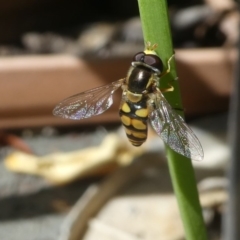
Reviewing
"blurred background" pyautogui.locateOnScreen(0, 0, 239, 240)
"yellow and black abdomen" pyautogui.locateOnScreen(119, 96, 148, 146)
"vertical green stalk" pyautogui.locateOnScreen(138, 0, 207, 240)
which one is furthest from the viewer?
"blurred background" pyautogui.locateOnScreen(0, 0, 239, 240)

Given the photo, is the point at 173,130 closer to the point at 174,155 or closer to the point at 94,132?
the point at 174,155

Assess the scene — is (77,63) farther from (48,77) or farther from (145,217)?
(145,217)

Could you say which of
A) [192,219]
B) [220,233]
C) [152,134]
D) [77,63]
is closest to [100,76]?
[77,63]

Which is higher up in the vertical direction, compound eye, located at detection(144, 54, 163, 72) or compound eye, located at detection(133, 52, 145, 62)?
compound eye, located at detection(144, 54, 163, 72)

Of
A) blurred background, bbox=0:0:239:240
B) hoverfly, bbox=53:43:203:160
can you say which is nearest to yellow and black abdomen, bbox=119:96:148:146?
hoverfly, bbox=53:43:203:160

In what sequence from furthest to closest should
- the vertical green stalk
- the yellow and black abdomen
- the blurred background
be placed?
1. the blurred background
2. the yellow and black abdomen
3. the vertical green stalk

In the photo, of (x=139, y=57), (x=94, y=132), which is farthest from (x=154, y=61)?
(x=94, y=132)

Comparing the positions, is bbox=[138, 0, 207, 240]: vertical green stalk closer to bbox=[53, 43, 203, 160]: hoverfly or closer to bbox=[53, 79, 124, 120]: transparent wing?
bbox=[53, 43, 203, 160]: hoverfly
